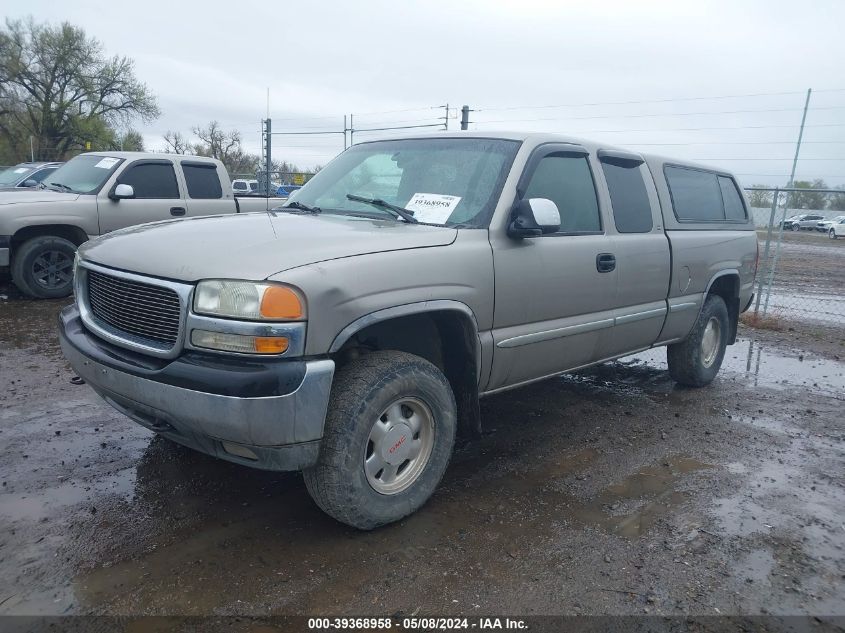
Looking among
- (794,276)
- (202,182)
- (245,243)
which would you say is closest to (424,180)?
(245,243)

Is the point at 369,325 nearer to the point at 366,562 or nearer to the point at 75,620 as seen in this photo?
the point at 366,562

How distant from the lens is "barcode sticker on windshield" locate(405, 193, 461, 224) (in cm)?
361

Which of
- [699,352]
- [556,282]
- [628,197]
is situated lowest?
[699,352]

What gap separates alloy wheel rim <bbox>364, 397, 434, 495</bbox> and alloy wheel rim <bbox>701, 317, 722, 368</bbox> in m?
3.56

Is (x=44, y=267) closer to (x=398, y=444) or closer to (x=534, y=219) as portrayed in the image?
(x=398, y=444)

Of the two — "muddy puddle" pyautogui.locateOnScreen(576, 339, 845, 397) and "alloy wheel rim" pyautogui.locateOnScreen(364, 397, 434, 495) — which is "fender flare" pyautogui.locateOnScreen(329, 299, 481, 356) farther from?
"muddy puddle" pyautogui.locateOnScreen(576, 339, 845, 397)

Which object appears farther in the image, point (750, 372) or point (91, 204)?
point (91, 204)

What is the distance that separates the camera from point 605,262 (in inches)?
166

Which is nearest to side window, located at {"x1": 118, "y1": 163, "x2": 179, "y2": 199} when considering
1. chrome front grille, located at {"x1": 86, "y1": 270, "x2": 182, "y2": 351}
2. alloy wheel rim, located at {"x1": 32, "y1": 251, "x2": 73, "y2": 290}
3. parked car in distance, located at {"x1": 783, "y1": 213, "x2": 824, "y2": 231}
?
alloy wheel rim, located at {"x1": 32, "y1": 251, "x2": 73, "y2": 290}

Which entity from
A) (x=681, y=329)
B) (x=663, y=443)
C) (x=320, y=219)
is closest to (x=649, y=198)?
→ (x=681, y=329)

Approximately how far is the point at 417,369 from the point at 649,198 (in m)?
2.72

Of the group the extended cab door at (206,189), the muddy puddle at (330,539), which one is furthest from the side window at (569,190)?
the extended cab door at (206,189)

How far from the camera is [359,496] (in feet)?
9.60

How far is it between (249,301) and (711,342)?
480 centimetres
